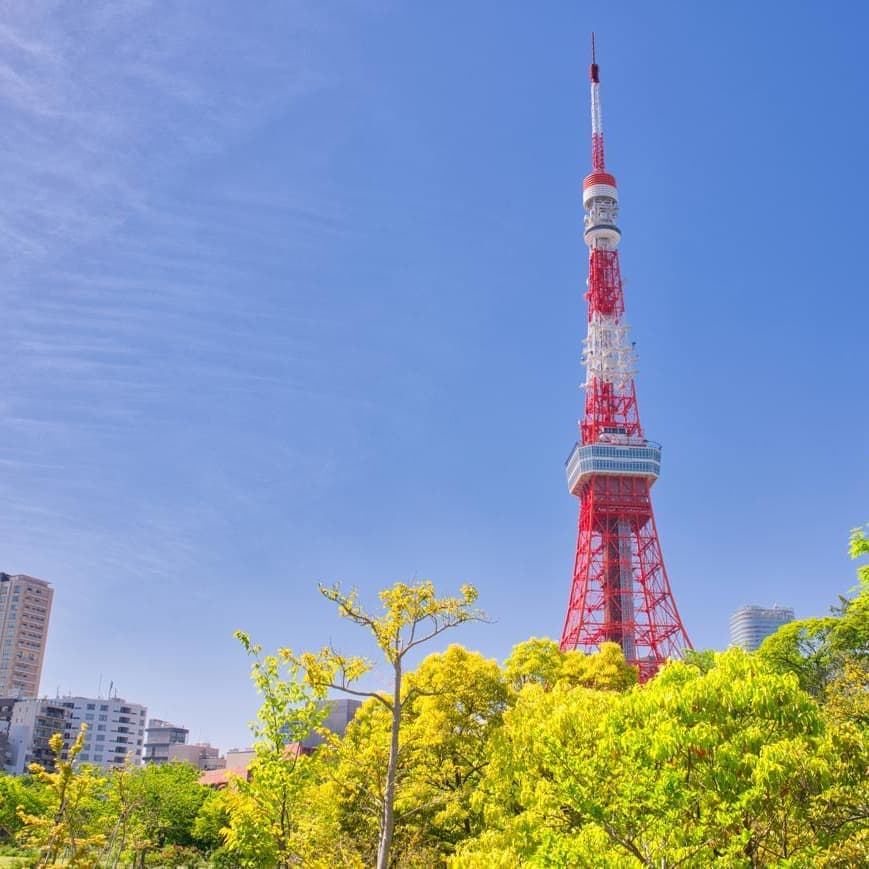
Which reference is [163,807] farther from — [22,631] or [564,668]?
[22,631]

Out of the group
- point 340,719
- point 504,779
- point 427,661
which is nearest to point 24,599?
point 340,719

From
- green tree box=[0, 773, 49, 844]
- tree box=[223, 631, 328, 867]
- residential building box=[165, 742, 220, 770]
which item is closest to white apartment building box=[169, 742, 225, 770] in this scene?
residential building box=[165, 742, 220, 770]

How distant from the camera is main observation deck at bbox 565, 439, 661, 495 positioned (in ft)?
201

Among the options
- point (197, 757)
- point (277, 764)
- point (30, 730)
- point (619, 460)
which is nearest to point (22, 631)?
point (30, 730)

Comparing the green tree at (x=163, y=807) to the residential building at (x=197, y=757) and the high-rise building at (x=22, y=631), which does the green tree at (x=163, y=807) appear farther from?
the high-rise building at (x=22, y=631)

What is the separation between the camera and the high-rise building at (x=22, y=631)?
11644 centimetres

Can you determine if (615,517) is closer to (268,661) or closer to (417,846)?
(417,846)

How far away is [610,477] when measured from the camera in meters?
62.2

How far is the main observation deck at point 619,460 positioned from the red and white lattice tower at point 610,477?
71 mm

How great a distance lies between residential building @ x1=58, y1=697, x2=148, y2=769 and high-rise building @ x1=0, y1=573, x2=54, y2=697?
21640 mm

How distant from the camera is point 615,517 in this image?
61.8 meters

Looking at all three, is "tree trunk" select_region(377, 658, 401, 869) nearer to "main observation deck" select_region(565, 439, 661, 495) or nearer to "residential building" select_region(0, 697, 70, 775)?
"main observation deck" select_region(565, 439, 661, 495)

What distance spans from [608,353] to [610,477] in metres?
9.29

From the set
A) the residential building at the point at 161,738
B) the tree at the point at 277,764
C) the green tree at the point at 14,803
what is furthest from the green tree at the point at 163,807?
the residential building at the point at 161,738
